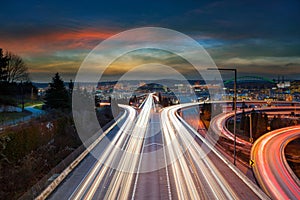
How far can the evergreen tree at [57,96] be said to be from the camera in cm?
4175

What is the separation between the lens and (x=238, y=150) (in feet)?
104

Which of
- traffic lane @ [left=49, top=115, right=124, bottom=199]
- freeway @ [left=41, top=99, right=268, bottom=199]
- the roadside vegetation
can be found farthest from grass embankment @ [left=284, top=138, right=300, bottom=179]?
the roadside vegetation

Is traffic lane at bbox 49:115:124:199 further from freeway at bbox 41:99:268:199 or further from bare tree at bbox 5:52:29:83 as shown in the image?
bare tree at bbox 5:52:29:83

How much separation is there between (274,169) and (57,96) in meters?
30.8

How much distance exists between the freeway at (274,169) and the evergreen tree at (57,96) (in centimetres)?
2647

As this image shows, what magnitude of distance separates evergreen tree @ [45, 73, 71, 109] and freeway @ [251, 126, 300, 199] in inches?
1042

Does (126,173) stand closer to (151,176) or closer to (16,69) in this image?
(151,176)

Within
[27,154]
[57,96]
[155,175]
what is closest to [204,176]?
[155,175]

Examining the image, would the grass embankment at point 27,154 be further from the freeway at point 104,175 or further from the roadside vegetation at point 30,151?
the freeway at point 104,175

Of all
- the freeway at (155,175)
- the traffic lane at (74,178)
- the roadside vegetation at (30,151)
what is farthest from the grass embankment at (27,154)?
the freeway at (155,175)

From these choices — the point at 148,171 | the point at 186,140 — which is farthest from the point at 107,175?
the point at 186,140

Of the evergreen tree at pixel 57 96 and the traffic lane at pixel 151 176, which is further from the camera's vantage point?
the evergreen tree at pixel 57 96

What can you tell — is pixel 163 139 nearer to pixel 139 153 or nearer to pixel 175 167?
pixel 139 153

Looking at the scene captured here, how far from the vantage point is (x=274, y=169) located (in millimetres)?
22578
